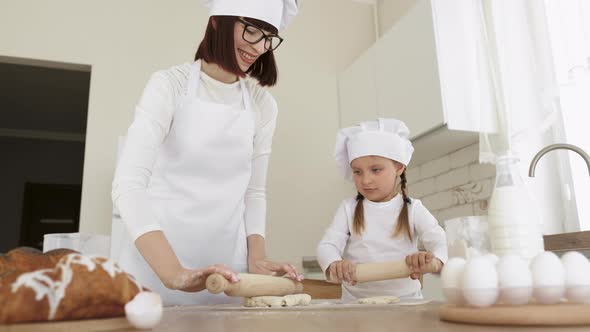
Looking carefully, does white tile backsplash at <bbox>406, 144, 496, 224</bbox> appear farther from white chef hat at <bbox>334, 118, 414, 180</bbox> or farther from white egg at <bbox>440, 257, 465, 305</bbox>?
white egg at <bbox>440, 257, 465, 305</bbox>

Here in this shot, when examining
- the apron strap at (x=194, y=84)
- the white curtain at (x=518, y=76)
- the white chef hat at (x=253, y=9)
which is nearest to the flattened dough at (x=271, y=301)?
the apron strap at (x=194, y=84)

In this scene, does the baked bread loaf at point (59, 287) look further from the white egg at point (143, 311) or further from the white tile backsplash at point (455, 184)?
the white tile backsplash at point (455, 184)

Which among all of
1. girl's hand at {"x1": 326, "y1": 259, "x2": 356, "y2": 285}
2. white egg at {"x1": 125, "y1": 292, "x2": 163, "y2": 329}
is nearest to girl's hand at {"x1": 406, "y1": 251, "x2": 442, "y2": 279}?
girl's hand at {"x1": 326, "y1": 259, "x2": 356, "y2": 285}

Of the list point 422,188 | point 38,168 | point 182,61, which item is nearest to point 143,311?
point 422,188

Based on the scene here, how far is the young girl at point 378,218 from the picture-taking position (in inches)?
54.5

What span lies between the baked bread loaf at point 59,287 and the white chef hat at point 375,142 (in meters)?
1.11

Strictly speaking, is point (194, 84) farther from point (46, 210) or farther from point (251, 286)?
point (46, 210)

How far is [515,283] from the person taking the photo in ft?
1.45

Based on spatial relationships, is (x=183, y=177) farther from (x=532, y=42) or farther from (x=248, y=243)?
(x=532, y=42)

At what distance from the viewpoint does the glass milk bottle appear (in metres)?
0.69

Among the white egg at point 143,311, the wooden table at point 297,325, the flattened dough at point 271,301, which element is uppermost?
the white egg at point 143,311

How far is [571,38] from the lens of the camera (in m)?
1.71

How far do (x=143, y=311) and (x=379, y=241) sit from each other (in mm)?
1074

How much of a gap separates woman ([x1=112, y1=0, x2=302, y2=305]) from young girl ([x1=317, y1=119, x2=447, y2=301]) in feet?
1.00
